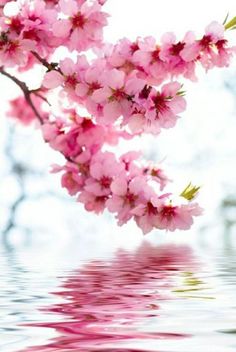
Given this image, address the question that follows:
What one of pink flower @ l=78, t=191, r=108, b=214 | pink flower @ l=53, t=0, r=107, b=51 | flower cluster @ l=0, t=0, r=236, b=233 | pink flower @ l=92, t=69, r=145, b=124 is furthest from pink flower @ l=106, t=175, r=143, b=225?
pink flower @ l=53, t=0, r=107, b=51

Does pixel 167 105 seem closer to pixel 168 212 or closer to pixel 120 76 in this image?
pixel 120 76

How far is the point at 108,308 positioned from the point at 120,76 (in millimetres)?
1034

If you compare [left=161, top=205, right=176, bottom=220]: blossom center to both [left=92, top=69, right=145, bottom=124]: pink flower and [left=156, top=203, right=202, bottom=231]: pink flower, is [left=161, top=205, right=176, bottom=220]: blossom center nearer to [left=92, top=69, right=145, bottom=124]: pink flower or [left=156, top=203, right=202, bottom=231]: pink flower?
[left=156, top=203, right=202, bottom=231]: pink flower

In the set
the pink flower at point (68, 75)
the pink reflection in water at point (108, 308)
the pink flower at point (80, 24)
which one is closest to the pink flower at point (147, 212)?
the pink reflection in water at point (108, 308)

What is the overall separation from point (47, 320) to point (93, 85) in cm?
131

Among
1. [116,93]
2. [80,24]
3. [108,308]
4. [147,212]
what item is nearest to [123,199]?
[147,212]

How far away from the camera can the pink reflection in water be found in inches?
41.8

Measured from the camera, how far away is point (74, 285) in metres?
2.14

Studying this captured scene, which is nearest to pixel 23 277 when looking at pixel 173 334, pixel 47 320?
pixel 47 320

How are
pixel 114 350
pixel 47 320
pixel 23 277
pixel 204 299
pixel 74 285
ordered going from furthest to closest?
pixel 23 277 < pixel 74 285 < pixel 204 299 < pixel 47 320 < pixel 114 350

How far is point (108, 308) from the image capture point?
1.52 meters

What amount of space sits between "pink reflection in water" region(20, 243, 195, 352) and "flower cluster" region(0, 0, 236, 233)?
20 centimetres

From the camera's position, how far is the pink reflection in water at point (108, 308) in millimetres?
1062

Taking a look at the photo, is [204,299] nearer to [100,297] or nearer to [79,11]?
[100,297]
